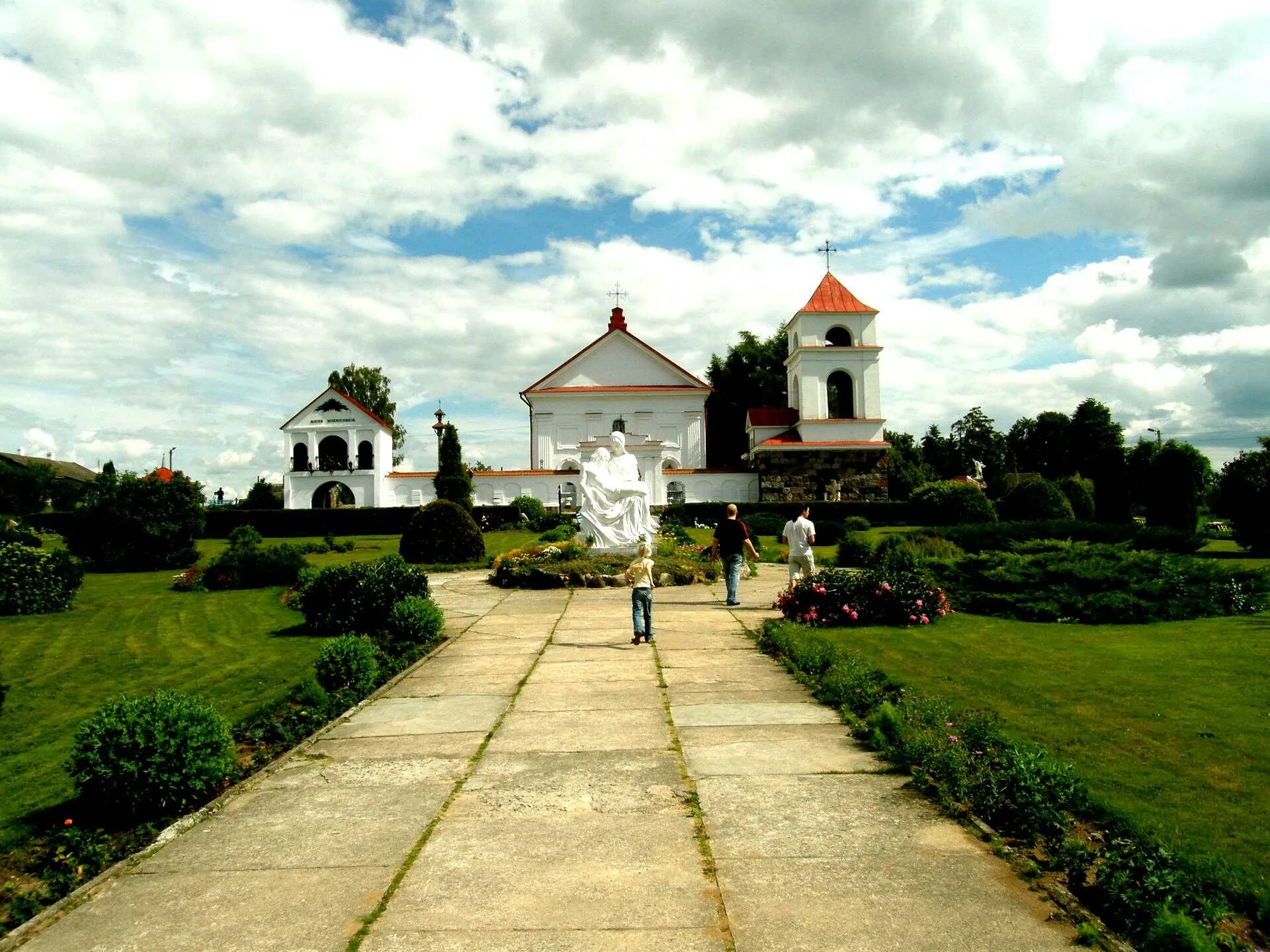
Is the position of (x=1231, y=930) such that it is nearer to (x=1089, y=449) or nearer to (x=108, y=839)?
(x=108, y=839)

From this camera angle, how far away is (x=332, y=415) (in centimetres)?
5078

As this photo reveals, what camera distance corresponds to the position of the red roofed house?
1778 inches

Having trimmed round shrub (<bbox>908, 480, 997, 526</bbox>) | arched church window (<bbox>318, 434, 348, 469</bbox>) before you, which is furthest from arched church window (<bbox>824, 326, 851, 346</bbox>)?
arched church window (<bbox>318, 434, 348, 469</bbox>)

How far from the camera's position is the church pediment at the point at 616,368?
2009 inches

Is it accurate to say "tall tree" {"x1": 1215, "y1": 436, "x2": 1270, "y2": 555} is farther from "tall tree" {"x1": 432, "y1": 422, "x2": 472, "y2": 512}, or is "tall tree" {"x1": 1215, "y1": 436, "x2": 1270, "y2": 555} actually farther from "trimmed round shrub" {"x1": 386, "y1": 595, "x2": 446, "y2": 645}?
"tall tree" {"x1": 432, "y1": 422, "x2": 472, "y2": 512}

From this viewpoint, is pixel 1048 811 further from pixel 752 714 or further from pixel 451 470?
pixel 451 470

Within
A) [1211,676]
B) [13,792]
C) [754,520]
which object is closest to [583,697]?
[13,792]

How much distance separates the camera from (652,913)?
3895 mm

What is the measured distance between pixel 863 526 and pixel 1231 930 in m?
26.6

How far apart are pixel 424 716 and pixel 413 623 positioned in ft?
11.4

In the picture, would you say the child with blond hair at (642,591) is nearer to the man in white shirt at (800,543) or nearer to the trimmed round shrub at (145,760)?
the man in white shirt at (800,543)

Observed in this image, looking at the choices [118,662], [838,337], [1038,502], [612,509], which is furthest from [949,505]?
[118,662]

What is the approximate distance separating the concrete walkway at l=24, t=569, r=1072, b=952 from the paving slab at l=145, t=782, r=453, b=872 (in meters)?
0.02

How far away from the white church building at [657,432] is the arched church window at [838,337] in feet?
0.24
